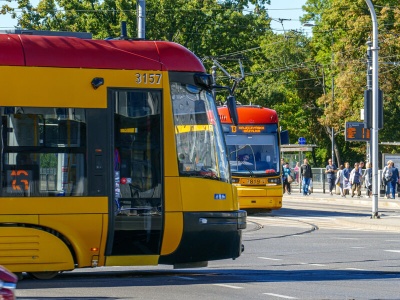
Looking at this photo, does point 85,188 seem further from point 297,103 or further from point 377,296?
point 297,103

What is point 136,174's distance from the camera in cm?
1398

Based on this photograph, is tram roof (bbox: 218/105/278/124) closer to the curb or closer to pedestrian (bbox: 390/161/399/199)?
the curb

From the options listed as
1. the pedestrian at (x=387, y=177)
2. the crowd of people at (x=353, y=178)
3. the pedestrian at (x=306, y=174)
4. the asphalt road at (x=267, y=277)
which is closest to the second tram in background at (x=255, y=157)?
the asphalt road at (x=267, y=277)

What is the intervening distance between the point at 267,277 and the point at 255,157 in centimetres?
1647

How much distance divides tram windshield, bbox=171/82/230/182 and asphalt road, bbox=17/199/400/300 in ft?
4.77

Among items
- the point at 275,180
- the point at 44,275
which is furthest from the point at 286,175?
the point at 44,275

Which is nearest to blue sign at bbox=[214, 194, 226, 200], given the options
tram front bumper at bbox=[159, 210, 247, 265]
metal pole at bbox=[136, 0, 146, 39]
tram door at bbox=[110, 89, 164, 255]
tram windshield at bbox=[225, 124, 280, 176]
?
tram front bumper at bbox=[159, 210, 247, 265]

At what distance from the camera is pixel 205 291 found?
42.8 feet

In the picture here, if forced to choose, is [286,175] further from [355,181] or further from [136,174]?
[136,174]

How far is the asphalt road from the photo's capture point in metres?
12.8

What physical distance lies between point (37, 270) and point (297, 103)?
3039 inches

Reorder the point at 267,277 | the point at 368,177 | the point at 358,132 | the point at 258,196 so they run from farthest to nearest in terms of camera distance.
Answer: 1. the point at 368,177
2. the point at 358,132
3. the point at 258,196
4. the point at 267,277

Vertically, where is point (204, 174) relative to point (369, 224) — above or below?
above

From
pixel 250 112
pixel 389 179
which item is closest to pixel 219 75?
pixel 389 179
